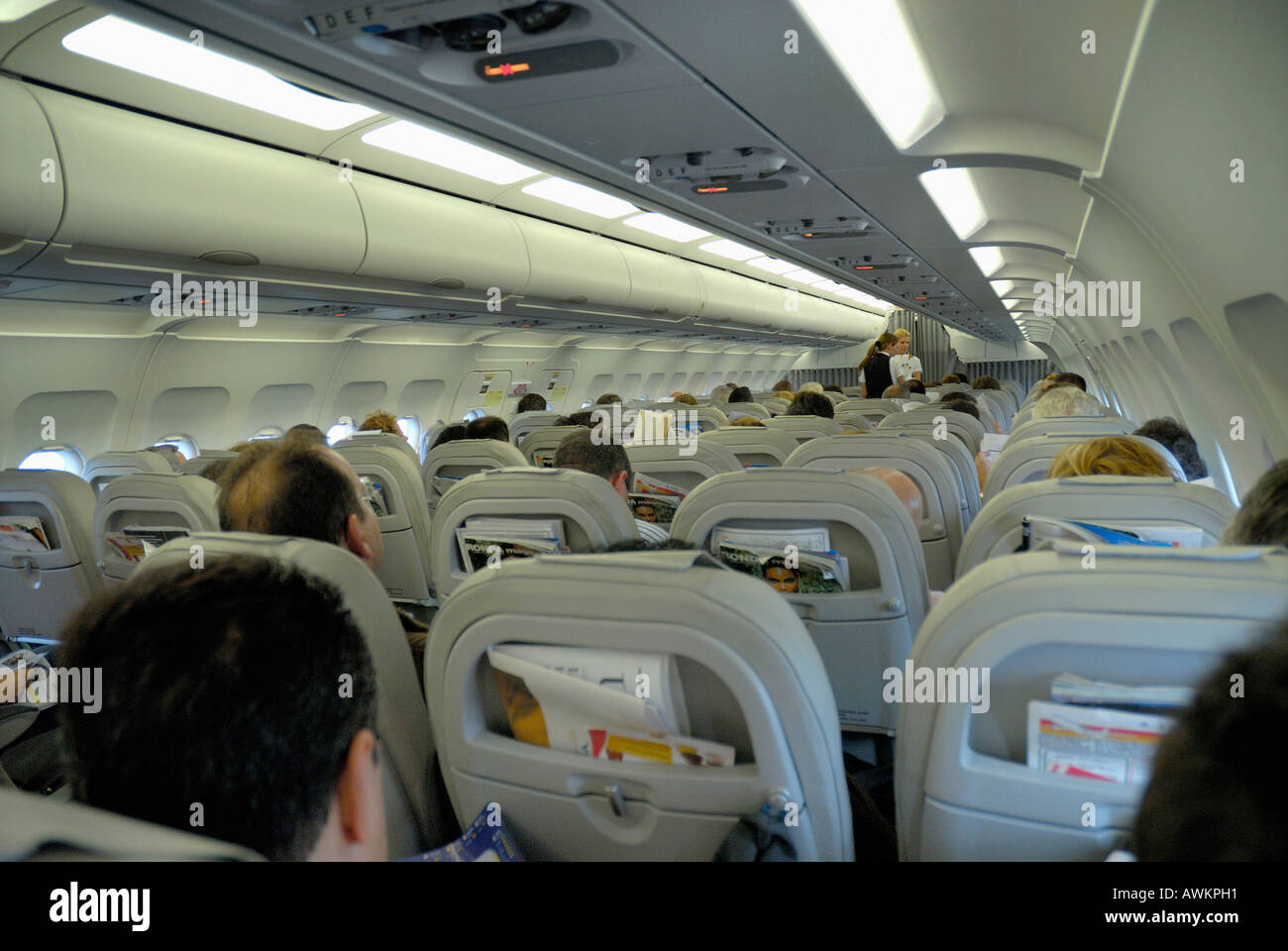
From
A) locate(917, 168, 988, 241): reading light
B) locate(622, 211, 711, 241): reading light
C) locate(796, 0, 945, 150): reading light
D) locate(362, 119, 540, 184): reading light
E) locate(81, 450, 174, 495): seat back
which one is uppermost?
locate(622, 211, 711, 241): reading light

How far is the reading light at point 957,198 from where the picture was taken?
16.2 feet

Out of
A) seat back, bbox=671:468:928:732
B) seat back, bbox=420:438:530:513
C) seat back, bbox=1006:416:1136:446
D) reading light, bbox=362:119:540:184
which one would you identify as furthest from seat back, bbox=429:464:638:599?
reading light, bbox=362:119:540:184

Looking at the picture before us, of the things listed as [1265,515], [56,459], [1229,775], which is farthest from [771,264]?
[1229,775]

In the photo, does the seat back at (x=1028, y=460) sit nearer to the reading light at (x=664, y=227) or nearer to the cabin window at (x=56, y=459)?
the reading light at (x=664, y=227)

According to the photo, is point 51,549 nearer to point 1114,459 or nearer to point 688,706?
point 688,706

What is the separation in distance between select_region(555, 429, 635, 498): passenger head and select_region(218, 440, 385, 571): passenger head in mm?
1450

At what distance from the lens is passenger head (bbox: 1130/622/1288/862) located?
1.67 feet

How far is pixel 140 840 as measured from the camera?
60cm

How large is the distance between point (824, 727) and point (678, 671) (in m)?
0.24

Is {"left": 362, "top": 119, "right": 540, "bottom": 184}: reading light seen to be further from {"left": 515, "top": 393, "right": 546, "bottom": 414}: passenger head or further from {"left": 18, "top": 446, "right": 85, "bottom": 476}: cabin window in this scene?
{"left": 18, "top": 446, "right": 85, "bottom": 476}: cabin window

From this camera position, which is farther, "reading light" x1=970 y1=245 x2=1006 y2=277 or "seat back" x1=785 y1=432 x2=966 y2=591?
"reading light" x1=970 y1=245 x2=1006 y2=277
